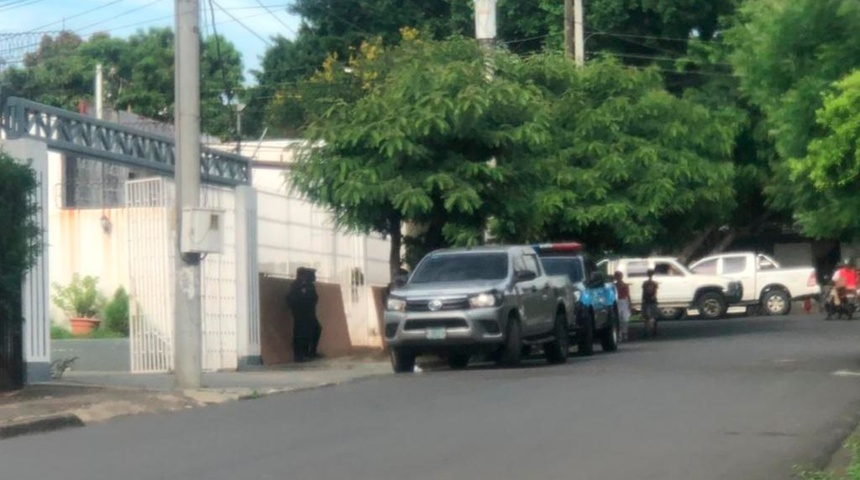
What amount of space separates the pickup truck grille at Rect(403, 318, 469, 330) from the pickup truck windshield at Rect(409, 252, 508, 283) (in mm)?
1154

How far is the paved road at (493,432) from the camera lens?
1106cm

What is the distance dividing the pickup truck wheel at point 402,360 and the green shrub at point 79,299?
9.15m

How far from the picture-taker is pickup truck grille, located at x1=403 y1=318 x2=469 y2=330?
21.3 m

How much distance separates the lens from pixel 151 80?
5784 cm

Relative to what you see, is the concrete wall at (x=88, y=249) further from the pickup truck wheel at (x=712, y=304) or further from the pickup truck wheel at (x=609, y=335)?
the pickup truck wheel at (x=712, y=304)

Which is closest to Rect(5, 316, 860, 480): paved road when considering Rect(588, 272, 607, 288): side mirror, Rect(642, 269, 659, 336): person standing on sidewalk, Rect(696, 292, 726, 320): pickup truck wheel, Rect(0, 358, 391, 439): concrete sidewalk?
Rect(0, 358, 391, 439): concrete sidewalk

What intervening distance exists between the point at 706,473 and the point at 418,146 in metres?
15.1

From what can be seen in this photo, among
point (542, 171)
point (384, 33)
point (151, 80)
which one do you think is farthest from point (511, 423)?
point (151, 80)

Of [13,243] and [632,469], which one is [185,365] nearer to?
[13,243]

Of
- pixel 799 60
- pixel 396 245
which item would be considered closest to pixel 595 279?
pixel 396 245

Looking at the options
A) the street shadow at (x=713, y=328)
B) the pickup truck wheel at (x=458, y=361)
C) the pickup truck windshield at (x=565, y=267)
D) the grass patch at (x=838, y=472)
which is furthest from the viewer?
the street shadow at (x=713, y=328)

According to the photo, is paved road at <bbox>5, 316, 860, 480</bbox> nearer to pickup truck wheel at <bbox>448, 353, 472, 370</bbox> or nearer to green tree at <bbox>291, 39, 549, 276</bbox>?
pickup truck wheel at <bbox>448, 353, 472, 370</bbox>

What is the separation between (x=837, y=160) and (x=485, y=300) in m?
5.75

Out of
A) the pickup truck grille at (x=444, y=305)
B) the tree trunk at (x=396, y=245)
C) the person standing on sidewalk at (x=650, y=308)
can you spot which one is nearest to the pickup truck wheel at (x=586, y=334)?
the tree trunk at (x=396, y=245)
